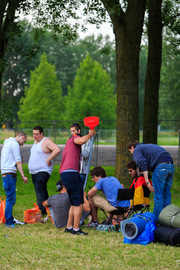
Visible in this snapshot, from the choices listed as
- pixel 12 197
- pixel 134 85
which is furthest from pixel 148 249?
pixel 134 85

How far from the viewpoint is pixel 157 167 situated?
A: 24.6 ft

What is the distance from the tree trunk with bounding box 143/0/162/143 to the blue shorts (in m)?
7.35

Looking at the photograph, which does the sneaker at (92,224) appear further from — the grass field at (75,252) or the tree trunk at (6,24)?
the tree trunk at (6,24)

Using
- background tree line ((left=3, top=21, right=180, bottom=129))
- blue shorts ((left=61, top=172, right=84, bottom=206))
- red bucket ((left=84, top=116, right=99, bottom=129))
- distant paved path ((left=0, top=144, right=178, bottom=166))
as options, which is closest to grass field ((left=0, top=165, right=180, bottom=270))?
blue shorts ((left=61, top=172, right=84, bottom=206))

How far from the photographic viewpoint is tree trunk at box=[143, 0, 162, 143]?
14172 mm

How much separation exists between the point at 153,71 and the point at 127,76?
290 cm

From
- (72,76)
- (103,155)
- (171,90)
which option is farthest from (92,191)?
(72,76)

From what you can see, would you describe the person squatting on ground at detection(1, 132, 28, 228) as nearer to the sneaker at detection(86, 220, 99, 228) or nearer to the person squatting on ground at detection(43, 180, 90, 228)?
the person squatting on ground at detection(43, 180, 90, 228)

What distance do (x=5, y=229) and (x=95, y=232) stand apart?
5.12 feet

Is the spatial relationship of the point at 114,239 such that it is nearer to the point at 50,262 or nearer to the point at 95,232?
the point at 95,232

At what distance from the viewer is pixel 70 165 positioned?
7.01 metres

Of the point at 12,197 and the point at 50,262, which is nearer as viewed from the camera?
the point at 50,262

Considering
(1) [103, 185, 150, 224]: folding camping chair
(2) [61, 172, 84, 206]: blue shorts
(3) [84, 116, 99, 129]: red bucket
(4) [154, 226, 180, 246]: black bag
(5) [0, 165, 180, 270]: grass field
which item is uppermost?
(3) [84, 116, 99, 129]: red bucket

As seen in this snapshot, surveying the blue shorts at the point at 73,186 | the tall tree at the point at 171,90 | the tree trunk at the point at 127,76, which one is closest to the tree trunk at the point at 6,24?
the tree trunk at the point at 127,76
